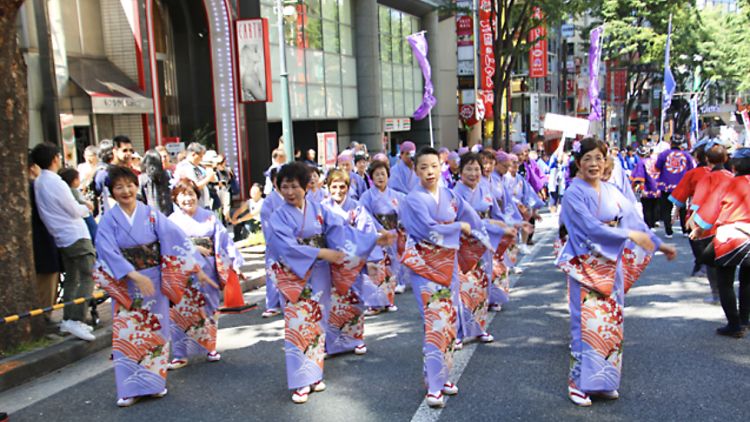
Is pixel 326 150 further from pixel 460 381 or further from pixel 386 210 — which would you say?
pixel 460 381

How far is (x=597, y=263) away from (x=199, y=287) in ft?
10.2

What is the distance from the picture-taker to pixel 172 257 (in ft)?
15.5

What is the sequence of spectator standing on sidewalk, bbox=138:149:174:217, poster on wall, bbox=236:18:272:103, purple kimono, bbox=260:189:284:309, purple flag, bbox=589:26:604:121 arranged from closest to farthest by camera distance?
purple kimono, bbox=260:189:284:309 → spectator standing on sidewalk, bbox=138:149:174:217 → poster on wall, bbox=236:18:272:103 → purple flag, bbox=589:26:604:121

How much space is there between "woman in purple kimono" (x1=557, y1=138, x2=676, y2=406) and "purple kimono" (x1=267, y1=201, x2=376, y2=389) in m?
1.45

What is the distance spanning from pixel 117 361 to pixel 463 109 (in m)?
29.1

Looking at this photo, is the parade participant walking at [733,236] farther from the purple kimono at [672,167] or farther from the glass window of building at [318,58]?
the glass window of building at [318,58]

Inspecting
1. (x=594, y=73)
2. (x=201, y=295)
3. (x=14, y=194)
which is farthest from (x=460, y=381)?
(x=594, y=73)

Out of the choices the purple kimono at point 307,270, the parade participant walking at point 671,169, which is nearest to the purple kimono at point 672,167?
the parade participant walking at point 671,169

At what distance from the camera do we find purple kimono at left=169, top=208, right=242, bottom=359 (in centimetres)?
539

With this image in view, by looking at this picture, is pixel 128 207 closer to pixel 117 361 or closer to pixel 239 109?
pixel 117 361

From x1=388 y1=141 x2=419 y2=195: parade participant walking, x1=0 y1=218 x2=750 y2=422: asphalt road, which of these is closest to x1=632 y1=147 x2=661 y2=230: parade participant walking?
x1=388 y1=141 x2=419 y2=195: parade participant walking

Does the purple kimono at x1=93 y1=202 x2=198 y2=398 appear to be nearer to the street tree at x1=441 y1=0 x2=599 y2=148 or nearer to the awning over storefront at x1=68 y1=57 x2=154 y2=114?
the awning over storefront at x1=68 y1=57 x2=154 y2=114

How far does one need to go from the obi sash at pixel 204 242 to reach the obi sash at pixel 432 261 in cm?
186

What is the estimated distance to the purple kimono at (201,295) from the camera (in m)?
5.39
